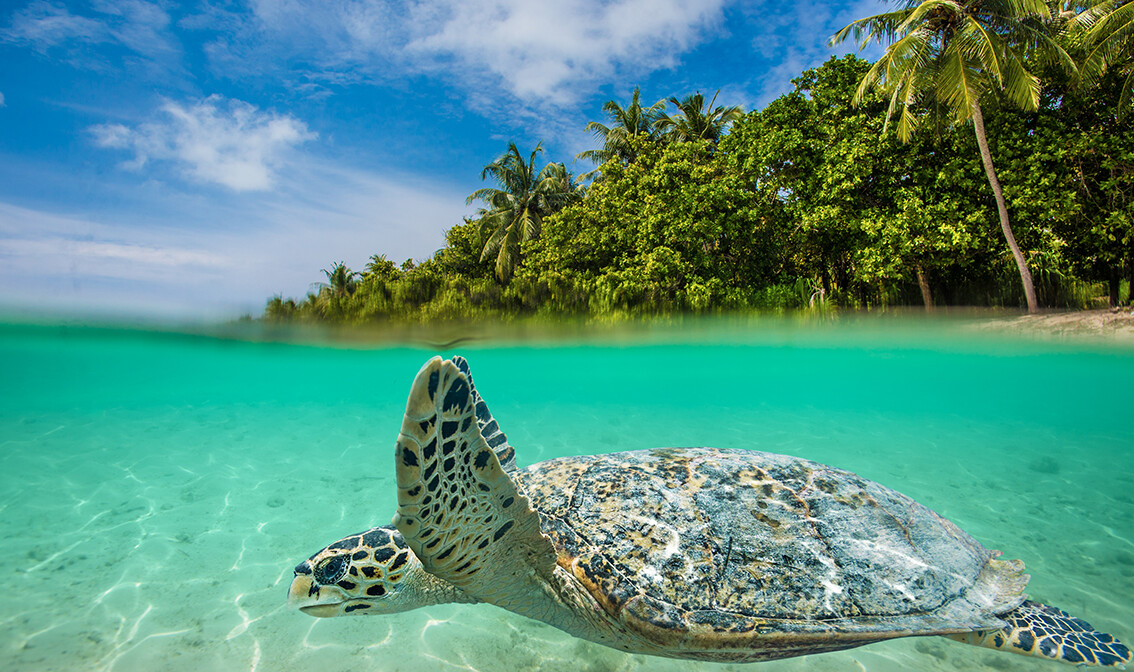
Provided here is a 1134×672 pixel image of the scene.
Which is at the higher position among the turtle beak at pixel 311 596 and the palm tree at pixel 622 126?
the palm tree at pixel 622 126

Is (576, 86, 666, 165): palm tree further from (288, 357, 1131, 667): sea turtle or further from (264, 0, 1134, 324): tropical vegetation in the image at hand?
(288, 357, 1131, 667): sea turtle

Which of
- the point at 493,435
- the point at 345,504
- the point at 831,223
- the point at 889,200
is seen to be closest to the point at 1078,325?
the point at 889,200

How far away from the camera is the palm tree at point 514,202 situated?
25.6 m

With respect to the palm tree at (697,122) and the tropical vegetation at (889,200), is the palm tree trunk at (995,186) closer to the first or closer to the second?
the tropical vegetation at (889,200)

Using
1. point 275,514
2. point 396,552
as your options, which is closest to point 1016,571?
point 396,552

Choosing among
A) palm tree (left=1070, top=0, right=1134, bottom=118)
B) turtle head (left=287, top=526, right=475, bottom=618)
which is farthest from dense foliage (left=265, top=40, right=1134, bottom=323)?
turtle head (left=287, top=526, right=475, bottom=618)

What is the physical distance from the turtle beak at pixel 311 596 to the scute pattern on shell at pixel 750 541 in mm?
1077

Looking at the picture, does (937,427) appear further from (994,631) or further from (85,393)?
(85,393)

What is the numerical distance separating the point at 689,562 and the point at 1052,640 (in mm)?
1891

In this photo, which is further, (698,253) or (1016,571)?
(698,253)

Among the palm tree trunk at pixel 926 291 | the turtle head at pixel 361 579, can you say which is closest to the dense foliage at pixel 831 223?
the palm tree trunk at pixel 926 291

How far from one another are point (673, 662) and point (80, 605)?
16.0ft

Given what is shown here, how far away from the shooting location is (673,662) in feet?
10.9

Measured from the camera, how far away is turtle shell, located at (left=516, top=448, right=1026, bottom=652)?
6.98ft
